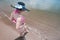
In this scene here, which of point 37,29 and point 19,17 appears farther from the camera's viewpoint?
point 37,29

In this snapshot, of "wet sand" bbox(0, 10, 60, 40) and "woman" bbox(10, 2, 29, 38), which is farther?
"wet sand" bbox(0, 10, 60, 40)

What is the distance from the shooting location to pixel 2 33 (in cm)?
240

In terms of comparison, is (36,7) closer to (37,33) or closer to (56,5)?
(56,5)

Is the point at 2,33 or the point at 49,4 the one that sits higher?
the point at 2,33

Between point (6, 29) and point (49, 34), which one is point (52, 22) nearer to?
point (49, 34)

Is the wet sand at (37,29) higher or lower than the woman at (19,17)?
lower

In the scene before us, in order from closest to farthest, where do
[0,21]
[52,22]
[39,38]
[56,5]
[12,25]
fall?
1. [39,38]
2. [12,25]
3. [0,21]
4. [52,22]
5. [56,5]

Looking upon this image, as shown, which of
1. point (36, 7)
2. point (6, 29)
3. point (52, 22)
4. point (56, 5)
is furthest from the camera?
point (56, 5)

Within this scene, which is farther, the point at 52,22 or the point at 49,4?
the point at 49,4

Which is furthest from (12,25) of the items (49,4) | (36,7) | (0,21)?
(49,4)

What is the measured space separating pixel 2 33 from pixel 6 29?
0.16 meters

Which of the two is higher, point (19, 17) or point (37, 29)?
point (19, 17)

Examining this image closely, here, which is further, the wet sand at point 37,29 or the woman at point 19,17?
the wet sand at point 37,29

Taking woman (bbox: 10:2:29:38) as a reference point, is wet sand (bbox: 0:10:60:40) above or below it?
below
